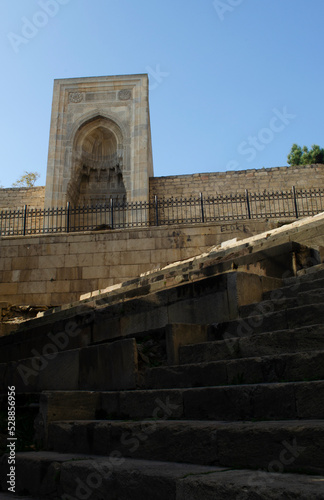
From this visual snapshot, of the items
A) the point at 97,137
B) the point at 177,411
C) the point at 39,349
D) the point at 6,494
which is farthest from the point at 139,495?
the point at 97,137

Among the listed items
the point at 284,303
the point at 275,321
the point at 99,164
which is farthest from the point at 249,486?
the point at 99,164

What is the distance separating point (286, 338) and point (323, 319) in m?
0.42

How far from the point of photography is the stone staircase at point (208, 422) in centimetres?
230

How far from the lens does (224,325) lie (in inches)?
181

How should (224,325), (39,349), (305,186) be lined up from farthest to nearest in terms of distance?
(305,186) < (39,349) < (224,325)

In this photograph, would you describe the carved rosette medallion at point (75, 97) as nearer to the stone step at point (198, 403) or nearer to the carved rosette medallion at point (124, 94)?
the carved rosette medallion at point (124, 94)

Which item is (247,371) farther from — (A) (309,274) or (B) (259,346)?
(A) (309,274)

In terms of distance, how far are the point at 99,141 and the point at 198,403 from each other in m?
22.3

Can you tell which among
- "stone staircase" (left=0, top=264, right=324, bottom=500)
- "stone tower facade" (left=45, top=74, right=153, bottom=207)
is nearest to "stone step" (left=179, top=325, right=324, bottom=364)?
"stone staircase" (left=0, top=264, right=324, bottom=500)

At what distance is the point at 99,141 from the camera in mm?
24203

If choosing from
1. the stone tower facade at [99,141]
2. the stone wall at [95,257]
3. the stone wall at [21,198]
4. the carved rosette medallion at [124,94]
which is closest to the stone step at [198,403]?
the stone wall at [95,257]

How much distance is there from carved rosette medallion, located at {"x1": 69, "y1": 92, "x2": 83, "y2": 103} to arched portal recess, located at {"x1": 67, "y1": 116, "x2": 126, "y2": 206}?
1319mm

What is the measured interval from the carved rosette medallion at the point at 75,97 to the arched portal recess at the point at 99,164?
Answer: 1.32m

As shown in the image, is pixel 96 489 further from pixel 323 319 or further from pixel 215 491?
pixel 323 319
